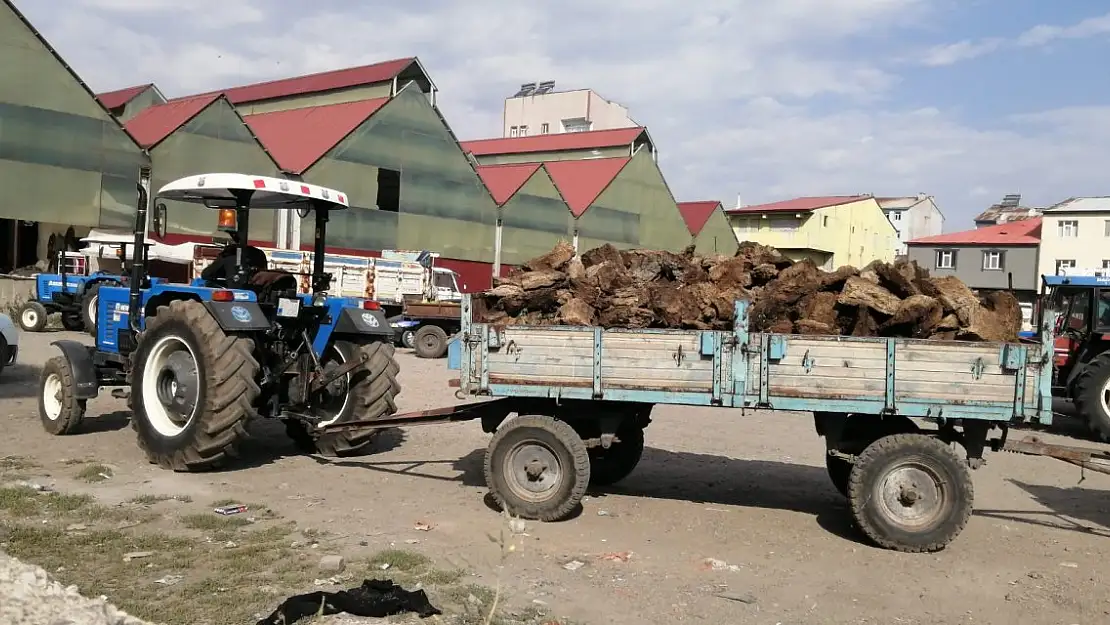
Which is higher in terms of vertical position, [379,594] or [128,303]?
[128,303]

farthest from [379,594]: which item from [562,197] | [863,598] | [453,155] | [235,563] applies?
[562,197]

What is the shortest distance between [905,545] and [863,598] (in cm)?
107

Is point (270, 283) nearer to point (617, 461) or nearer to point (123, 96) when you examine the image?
point (617, 461)

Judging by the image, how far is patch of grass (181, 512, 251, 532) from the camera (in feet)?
18.7

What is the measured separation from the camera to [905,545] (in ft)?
19.0

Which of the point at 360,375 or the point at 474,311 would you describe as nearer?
the point at 474,311

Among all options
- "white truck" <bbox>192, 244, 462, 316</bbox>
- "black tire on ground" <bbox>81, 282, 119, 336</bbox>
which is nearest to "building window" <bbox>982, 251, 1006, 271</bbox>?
"white truck" <bbox>192, 244, 462, 316</bbox>

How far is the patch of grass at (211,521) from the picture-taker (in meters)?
5.70

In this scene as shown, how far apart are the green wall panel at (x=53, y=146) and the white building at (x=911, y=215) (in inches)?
2081

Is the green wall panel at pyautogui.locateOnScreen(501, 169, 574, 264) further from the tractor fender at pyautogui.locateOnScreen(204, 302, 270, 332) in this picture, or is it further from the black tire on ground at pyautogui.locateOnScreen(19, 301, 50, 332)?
the tractor fender at pyautogui.locateOnScreen(204, 302, 270, 332)

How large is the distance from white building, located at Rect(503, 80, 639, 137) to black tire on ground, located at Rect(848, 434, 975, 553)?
55.4m

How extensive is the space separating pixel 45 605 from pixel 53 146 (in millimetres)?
23386

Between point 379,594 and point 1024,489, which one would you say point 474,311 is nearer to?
point 379,594

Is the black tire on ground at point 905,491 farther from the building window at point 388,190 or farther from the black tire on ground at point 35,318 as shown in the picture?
Result: the building window at point 388,190
